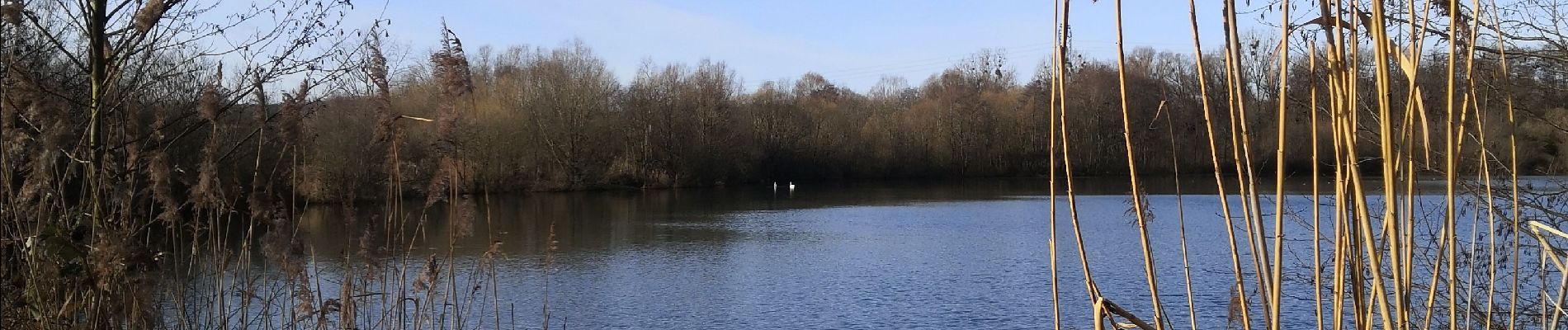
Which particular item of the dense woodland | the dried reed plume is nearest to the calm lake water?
the dried reed plume

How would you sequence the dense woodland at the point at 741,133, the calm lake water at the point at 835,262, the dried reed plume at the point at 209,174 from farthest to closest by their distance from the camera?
the dense woodland at the point at 741,133 < the calm lake water at the point at 835,262 < the dried reed plume at the point at 209,174

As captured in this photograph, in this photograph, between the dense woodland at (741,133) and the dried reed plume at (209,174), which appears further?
the dense woodland at (741,133)

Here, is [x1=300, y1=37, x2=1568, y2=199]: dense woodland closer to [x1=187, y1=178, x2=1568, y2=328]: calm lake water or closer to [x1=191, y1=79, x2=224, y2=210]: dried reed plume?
[x1=187, y1=178, x2=1568, y2=328]: calm lake water

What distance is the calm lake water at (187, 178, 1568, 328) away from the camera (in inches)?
452

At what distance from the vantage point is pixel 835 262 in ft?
52.9

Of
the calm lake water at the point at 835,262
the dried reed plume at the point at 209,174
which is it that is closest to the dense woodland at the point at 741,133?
the calm lake water at the point at 835,262

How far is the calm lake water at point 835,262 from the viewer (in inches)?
452

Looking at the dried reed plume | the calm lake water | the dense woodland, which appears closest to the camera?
the dried reed plume

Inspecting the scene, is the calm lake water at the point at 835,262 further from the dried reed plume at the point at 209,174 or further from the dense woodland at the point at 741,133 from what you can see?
the dense woodland at the point at 741,133

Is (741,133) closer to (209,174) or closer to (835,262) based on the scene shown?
(835,262)

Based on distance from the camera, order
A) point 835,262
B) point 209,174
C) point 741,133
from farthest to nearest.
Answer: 1. point 741,133
2. point 835,262
3. point 209,174


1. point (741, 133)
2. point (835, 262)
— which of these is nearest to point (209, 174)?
point (835, 262)

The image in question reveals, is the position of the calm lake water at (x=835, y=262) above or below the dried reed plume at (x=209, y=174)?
below

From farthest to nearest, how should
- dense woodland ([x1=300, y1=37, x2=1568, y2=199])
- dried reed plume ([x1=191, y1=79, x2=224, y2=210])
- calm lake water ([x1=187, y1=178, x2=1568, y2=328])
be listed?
dense woodland ([x1=300, y1=37, x2=1568, y2=199]) < calm lake water ([x1=187, y1=178, x2=1568, y2=328]) < dried reed plume ([x1=191, y1=79, x2=224, y2=210])
